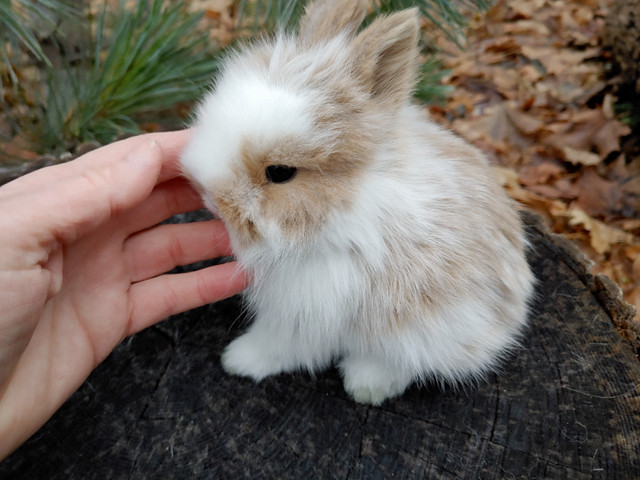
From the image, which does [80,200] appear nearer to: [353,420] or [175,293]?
[175,293]

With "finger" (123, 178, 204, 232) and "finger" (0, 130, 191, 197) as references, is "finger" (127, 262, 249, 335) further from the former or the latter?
"finger" (0, 130, 191, 197)

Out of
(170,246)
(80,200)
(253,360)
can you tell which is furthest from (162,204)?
(253,360)

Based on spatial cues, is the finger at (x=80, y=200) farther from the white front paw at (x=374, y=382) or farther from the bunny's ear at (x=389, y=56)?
the white front paw at (x=374, y=382)

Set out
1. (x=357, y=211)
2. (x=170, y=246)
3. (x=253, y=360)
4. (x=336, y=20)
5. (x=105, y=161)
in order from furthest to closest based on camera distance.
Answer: (x=170, y=246), (x=253, y=360), (x=105, y=161), (x=336, y=20), (x=357, y=211)

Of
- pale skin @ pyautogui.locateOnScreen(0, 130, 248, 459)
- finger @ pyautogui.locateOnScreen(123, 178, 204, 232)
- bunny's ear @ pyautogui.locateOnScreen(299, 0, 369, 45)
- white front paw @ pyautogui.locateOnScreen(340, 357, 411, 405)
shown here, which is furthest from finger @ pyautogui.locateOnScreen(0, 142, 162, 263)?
white front paw @ pyautogui.locateOnScreen(340, 357, 411, 405)

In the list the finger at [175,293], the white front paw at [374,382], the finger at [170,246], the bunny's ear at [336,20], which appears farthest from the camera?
the finger at [170,246]

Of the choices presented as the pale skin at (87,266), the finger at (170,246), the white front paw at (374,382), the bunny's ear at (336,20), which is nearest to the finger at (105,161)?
the pale skin at (87,266)

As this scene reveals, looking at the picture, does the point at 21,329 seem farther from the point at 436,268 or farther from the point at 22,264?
the point at 436,268
